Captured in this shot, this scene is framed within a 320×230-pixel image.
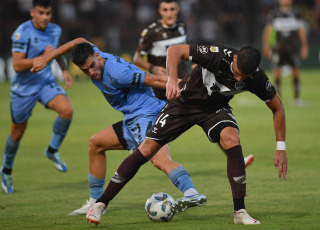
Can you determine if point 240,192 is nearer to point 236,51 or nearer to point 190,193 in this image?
point 190,193

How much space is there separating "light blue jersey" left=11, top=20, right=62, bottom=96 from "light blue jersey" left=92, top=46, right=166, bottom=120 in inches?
108

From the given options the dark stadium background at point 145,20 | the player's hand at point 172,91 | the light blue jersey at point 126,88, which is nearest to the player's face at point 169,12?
the light blue jersey at point 126,88

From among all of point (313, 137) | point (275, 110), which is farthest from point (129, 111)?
point (313, 137)

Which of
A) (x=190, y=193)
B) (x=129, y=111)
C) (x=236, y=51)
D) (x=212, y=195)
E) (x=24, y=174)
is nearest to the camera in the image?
(x=236, y=51)

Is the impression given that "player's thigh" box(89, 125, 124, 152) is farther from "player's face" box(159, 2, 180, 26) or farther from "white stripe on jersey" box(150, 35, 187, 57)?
"player's face" box(159, 2, 180, 26)

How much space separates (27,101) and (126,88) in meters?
3.17

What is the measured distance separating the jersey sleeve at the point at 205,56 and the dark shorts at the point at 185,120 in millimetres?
602

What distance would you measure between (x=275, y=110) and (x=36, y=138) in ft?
30.7

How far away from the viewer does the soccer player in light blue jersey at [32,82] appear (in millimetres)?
10047

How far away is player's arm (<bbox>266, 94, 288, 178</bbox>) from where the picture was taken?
687 cm

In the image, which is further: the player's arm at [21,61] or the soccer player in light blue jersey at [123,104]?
the player's arm at [21,61]

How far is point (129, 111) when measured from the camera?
7.68 m

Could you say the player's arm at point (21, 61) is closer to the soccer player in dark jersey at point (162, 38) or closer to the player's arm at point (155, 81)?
the soccer player in dark jersey at point (162, 38)

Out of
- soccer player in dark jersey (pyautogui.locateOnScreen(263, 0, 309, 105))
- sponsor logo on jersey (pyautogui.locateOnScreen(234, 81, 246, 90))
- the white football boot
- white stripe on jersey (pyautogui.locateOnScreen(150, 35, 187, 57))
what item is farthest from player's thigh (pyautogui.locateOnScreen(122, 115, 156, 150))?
soccer player in dark jersey (pyautogui.locateOnScreen(263, 0, 309, 105))
